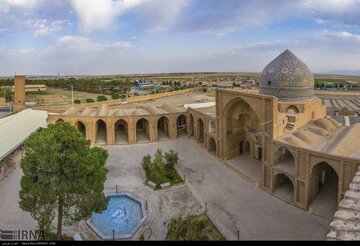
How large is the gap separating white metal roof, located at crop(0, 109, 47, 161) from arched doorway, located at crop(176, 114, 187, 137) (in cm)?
1246

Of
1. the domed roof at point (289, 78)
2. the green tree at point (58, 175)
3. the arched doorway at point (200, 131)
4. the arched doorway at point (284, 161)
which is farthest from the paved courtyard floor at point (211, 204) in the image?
the domed roof at point (289, 78)

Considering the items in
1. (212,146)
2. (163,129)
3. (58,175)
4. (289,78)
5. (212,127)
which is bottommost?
(212,146)

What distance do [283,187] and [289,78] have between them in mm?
7630

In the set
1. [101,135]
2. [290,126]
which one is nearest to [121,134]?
[101,135]

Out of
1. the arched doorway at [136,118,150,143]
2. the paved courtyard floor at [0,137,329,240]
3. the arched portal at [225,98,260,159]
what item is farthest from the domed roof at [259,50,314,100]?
the arched doorway at [136,118,150,143]

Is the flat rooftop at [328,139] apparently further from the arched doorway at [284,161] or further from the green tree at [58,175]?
the green tree at [58,175]

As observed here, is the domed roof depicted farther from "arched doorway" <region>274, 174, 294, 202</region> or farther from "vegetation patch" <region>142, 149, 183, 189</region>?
"vegetation patch" <region>142, 149, 183, 189</region>

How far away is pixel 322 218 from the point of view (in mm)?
14891

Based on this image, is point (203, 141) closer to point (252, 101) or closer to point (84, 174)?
point (252, 101)

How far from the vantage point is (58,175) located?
463 inches

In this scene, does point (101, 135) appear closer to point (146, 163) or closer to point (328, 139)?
point (146, 163)

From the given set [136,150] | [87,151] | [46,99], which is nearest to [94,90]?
[46,99]

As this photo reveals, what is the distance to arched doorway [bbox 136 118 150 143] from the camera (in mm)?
29431

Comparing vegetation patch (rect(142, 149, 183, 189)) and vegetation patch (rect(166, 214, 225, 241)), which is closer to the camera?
vegetation patch (rect(166, 214, 225, 241))
